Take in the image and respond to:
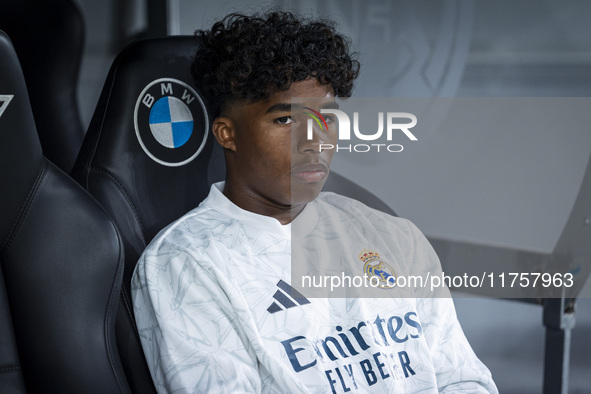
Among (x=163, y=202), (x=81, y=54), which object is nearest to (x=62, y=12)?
(x=81, y=54)

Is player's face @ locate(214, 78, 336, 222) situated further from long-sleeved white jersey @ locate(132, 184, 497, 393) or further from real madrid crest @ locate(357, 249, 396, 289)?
real madrid crest @ locate(357, 249, 396, 289)

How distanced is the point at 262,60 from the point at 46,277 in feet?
1.75

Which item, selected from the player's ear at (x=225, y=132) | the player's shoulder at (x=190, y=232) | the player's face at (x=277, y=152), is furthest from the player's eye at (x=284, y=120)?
the player's shoulder at (x=190, y=232)

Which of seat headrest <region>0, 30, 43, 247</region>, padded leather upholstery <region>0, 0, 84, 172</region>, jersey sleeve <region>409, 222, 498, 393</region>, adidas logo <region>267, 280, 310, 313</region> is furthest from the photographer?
padded leather upholstery <region>0, 0, 84, 172</region>

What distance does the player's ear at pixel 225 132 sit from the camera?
4.06 ft

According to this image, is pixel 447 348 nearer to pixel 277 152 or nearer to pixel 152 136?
pixel 277 152

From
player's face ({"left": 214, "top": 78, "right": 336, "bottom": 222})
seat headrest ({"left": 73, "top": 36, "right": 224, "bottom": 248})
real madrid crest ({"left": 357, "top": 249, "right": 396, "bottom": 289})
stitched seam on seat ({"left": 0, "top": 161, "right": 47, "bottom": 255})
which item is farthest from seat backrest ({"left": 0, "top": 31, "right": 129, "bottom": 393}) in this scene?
real madrid crest ({"left": 357, "top": 249, "right": 396, "bottom": 289})

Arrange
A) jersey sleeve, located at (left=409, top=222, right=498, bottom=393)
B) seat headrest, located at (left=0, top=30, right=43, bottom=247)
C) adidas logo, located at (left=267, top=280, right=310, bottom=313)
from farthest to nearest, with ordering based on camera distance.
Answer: jersey sleeve, located at (left=409, top=222, right=498, bottom=393) → adidas logo, located at (left=267, top=280, right=310, bottom=313) → seat headrest, located at (left=0, top=30, right=43, bottom=247)

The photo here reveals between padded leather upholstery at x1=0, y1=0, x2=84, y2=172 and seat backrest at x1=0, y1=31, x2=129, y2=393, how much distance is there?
538mm

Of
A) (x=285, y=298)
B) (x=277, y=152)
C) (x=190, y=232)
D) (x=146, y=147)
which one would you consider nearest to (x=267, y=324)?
(x=285, y=298)

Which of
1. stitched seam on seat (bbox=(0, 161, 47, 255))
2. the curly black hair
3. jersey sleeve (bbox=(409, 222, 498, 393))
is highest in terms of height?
the curly black hair

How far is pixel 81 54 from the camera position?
146 centimetres

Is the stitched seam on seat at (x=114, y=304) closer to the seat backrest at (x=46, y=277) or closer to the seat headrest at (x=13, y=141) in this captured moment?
the seat backrest at (x=46, y=277)

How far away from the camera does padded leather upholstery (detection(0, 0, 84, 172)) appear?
57.1 inches
